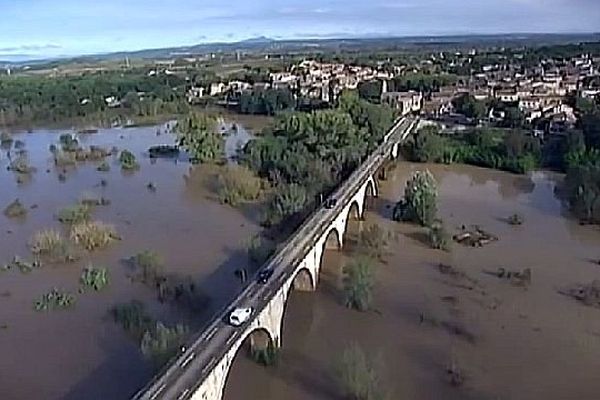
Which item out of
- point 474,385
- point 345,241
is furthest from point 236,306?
point 345,241

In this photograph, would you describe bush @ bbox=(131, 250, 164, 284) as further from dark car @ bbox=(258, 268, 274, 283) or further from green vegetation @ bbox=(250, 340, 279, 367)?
green vegetation @ bbox=(250, 340, 279, 367)

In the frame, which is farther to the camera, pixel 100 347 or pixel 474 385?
pixel 100 347

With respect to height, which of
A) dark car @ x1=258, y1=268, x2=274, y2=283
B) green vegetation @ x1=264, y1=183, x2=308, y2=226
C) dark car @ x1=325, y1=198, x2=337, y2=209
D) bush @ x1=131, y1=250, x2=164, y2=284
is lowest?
bush @ x1=131, y1=250, x2=164, y2=284

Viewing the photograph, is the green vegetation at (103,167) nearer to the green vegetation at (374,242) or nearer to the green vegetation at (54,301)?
the green vegetation at (374,242)

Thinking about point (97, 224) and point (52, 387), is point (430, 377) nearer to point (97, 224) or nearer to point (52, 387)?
point (52, 387)

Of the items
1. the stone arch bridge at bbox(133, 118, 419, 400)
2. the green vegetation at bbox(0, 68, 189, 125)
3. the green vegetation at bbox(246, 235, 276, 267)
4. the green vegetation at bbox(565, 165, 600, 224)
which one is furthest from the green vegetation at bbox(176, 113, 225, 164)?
the green vegetation at bbox(0, 68, 189, 125)

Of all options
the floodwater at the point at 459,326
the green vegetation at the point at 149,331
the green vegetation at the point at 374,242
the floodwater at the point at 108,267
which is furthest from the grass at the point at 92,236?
the green vegetation at the point at 374,242

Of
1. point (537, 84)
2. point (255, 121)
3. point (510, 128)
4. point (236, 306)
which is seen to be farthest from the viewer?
point (537, 84)
